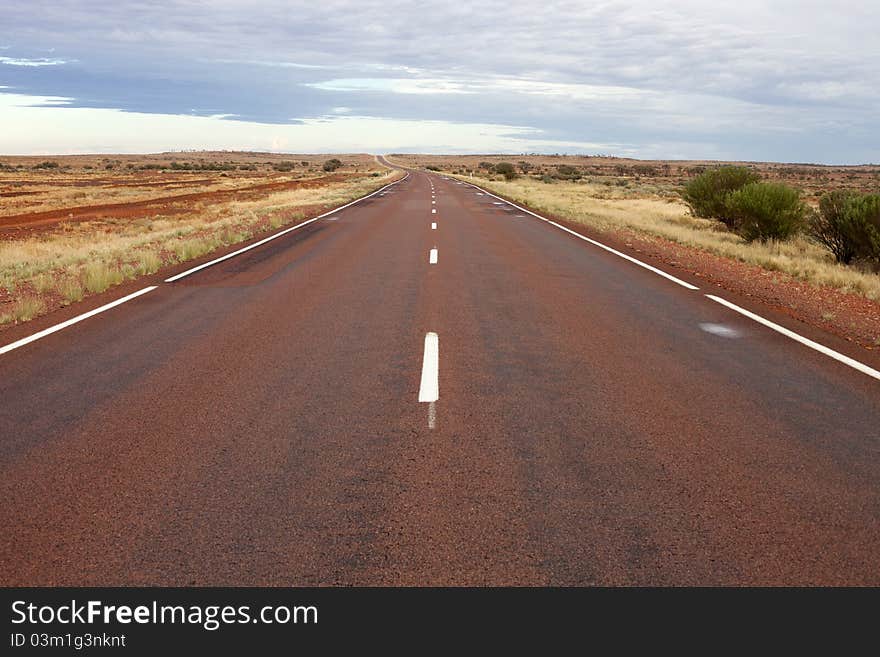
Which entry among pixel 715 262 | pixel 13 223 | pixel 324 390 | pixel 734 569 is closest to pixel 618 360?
pixel 324 390

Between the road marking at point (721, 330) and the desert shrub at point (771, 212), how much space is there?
1349 centimetres

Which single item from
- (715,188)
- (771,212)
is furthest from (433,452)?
(715,188)

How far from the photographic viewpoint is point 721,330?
8789mm

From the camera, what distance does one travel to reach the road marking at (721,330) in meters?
8.52

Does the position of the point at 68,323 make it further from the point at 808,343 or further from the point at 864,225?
the point at 864,225

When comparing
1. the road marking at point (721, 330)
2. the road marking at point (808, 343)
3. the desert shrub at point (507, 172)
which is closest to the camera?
the road marking at point (808, 343)

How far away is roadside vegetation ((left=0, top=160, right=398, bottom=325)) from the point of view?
37.0 ft

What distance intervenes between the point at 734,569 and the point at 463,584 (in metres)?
1.33

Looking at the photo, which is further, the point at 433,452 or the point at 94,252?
the point at 94,252

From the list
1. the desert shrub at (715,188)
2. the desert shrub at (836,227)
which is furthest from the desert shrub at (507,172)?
the desert shrub at (836,227)

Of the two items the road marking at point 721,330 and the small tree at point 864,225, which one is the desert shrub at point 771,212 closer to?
the small tree at point 864,225

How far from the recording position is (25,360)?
724 centimetres

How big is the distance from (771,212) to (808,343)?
1425 centimetres
